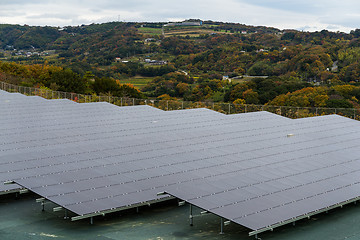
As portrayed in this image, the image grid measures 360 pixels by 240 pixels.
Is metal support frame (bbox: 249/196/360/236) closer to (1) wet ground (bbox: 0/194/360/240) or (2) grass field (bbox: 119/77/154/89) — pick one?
(1) wet ground (bbox: 0/194/360/240)

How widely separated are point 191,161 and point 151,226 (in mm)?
5504

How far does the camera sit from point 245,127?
28.8m

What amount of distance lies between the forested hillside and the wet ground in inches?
2135

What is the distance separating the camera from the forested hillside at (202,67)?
80062 millimetres

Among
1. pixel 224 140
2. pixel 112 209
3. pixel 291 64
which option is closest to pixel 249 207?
pixel 112 209

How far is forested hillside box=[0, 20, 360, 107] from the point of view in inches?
3152

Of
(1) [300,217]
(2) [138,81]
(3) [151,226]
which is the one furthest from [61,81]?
(1) [300,217]

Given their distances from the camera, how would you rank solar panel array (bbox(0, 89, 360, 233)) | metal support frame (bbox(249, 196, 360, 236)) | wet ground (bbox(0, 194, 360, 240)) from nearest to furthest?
metal support frame (bbox(249, 196, 360, 236)) → wet ground (bbox(0, 194, 360, 240)) → solar panel array (bbox(0, 89, 360, 233))

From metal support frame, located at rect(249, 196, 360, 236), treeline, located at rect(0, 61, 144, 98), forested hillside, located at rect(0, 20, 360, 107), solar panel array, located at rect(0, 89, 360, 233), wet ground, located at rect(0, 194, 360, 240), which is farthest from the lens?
forested hillside, located at rect(0, 20, 360, 107)

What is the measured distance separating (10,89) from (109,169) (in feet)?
149

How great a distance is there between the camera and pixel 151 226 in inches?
614

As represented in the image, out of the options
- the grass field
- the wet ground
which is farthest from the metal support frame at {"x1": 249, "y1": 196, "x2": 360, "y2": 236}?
the grass field

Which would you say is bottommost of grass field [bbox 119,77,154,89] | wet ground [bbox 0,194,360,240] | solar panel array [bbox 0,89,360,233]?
wet ground [bbox 0,194,360,240]

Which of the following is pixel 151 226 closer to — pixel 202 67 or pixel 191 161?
pixel 191 161
